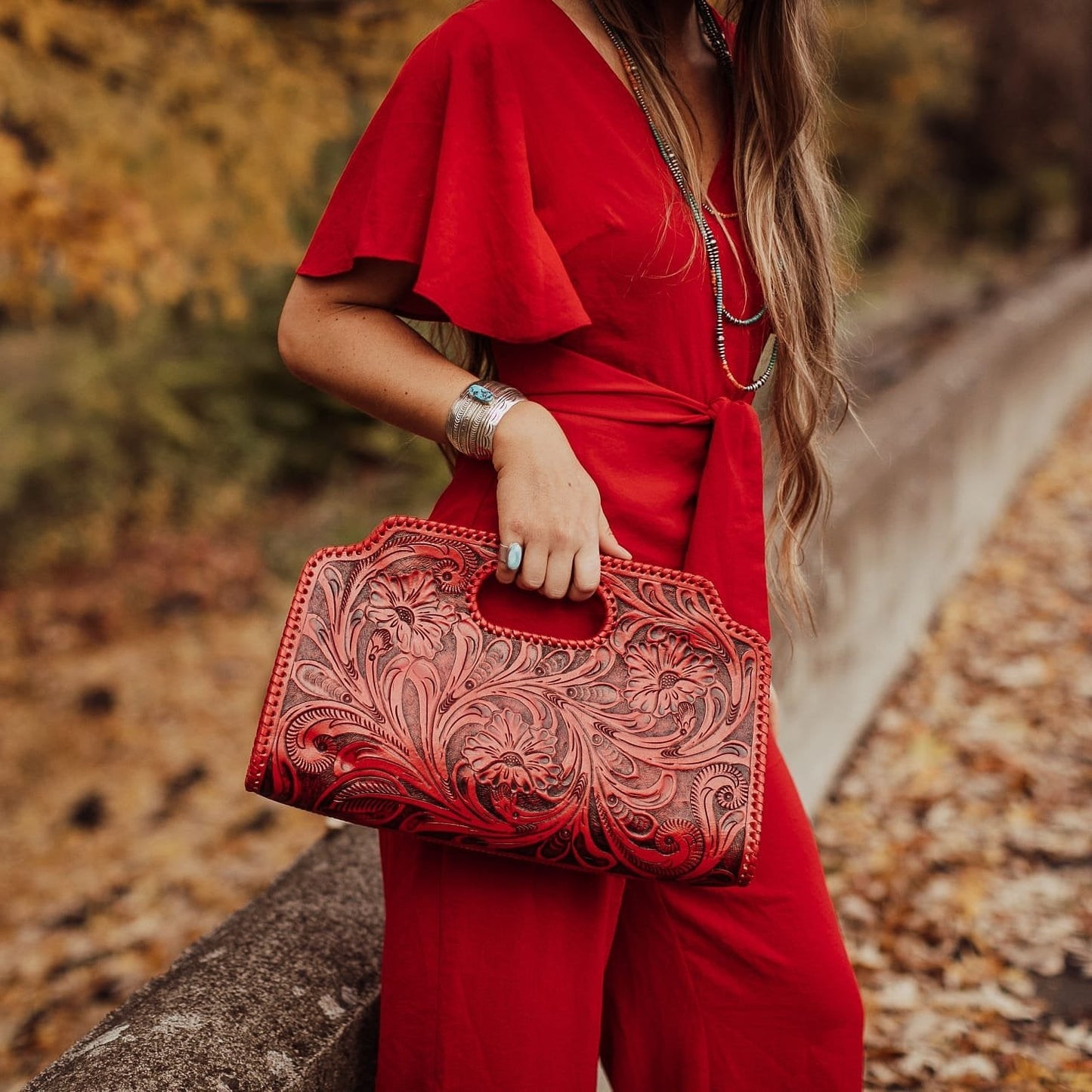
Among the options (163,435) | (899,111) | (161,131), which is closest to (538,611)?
(161,131)

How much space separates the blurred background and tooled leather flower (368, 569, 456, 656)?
639mm

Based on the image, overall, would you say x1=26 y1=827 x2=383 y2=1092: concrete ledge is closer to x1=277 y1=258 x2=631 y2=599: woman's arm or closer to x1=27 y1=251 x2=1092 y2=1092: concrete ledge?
x1=27 y1=251 x2=1092 y2=1092: concrete ledge

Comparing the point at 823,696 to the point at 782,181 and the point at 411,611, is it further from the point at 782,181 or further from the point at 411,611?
the point at 411,611

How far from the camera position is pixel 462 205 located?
1254 mm

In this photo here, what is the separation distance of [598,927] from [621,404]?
2.02ft

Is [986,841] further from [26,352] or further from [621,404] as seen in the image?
[26,352]

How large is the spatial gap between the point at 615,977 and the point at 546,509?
2.28ft

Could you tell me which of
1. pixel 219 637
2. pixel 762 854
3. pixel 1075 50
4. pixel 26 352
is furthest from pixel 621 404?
pixel 1075 50

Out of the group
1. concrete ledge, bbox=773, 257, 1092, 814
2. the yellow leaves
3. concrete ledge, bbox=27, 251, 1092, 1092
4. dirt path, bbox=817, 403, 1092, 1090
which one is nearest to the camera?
concrete ledge, bbox=27, 251, 1092, 1092

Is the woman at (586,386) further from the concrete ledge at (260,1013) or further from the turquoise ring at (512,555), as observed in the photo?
the concrete ledge at (260,1013)

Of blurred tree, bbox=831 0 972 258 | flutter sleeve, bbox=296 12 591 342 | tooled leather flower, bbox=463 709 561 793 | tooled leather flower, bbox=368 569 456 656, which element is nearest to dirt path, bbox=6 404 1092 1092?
tooled leather flower, bbox=463 709 561 793

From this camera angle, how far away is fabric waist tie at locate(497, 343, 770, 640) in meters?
1.32

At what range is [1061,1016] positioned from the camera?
2.50 m

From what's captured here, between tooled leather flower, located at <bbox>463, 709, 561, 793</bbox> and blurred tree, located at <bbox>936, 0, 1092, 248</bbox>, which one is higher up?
blurred tree, located at <bbox>936, 0, 1092, 248</bbox>
